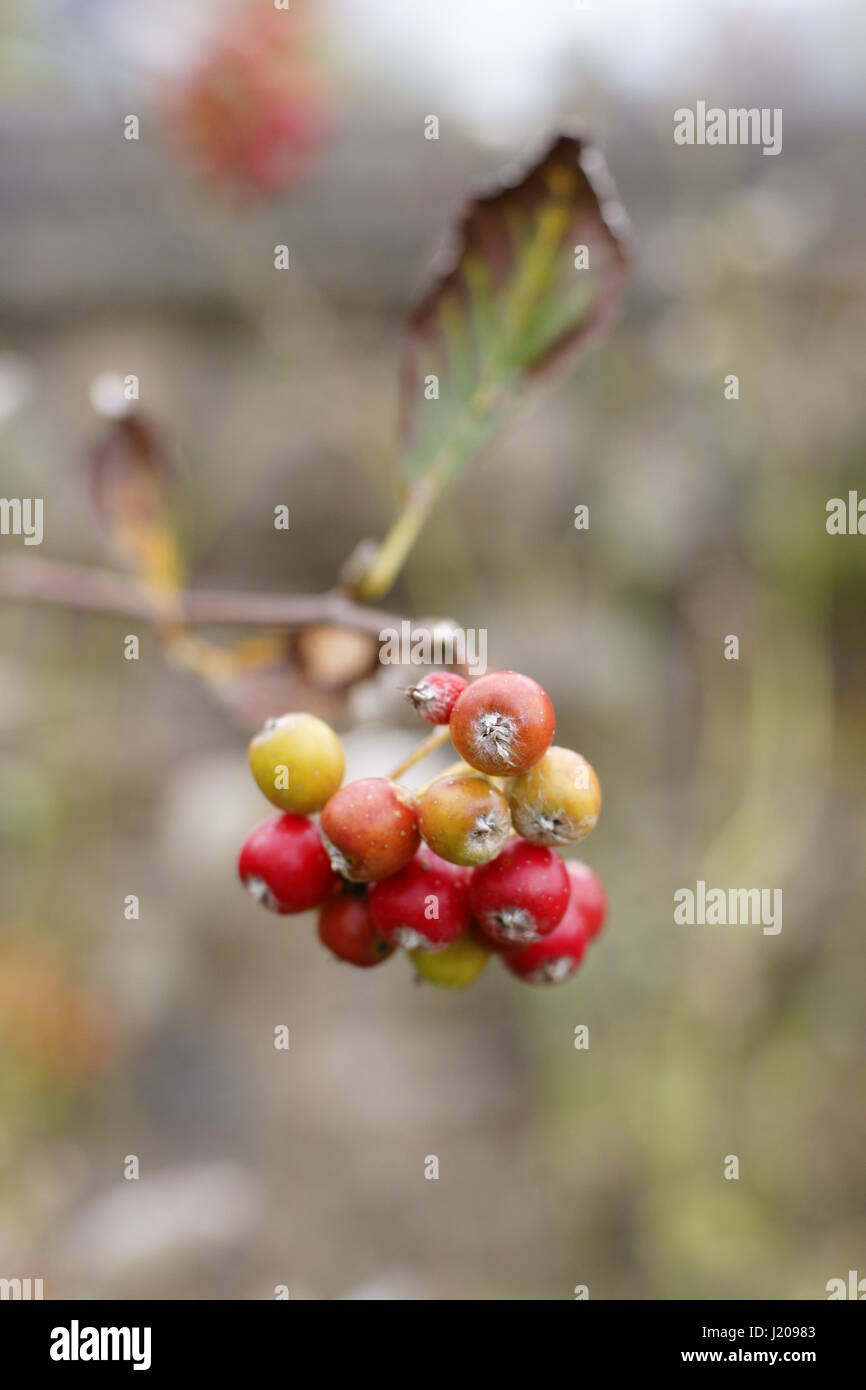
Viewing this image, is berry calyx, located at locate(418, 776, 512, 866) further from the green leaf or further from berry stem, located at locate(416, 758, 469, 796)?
the green leaf

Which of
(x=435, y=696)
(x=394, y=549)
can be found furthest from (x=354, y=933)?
(x=394, y=549)

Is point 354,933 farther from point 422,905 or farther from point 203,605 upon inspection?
point 203,605

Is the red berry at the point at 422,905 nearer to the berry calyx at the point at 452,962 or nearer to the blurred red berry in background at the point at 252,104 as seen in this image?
the berry calyx at the point at 452,962

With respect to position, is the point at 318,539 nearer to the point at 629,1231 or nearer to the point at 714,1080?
the point at 714,1080

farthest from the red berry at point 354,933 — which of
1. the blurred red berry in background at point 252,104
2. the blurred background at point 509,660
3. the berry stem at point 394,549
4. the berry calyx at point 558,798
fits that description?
the blurred red berry in background at point 252,104

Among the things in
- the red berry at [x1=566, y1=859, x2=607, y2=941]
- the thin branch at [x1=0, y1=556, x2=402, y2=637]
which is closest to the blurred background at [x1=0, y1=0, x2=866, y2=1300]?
the thin branch at [x1=0, y1=556, x2=402, y2=637]
